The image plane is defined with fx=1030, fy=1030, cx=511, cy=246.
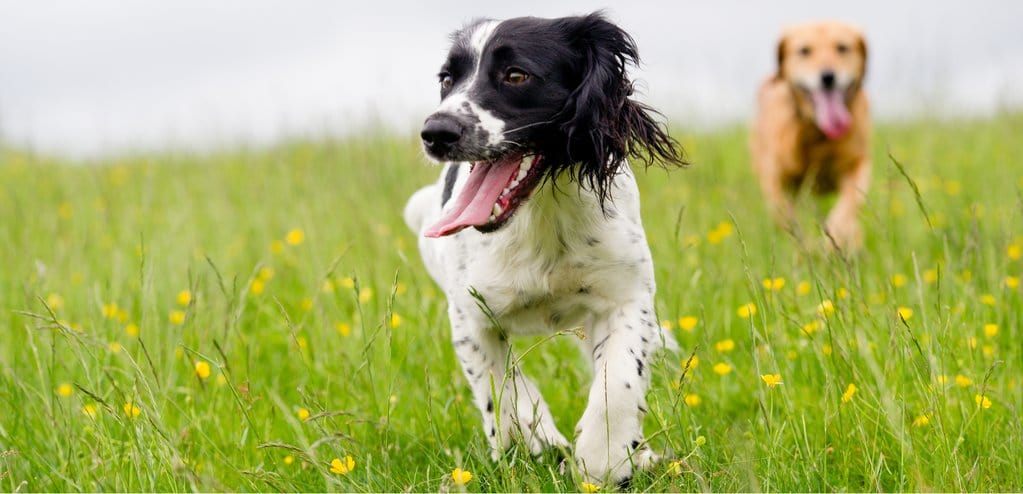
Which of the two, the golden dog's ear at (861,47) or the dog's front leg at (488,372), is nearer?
the dog's front leg at (488,372)

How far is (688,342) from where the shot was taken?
391 centimetres

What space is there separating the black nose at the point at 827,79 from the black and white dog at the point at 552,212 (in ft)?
13.5

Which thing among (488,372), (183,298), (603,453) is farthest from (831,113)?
(603,453)

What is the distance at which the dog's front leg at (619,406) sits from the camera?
8.89ft

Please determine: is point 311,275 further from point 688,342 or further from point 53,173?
point 53,173

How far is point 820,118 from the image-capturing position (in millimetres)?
6812

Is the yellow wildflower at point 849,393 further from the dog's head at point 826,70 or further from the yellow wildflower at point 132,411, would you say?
the dog's head at point 826,70

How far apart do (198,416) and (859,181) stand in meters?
4.83

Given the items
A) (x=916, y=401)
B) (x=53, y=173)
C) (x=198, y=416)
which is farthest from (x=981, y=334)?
(x=53, y=173)

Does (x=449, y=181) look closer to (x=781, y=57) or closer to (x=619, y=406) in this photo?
(x=619, y=406)

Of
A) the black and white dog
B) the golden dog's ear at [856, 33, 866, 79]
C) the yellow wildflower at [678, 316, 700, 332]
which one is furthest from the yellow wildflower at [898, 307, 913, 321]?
the golden dog's ear at [856, 33, 866, 79]

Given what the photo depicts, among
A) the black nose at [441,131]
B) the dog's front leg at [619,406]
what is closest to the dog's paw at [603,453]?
the dog's front leg at [619,406]

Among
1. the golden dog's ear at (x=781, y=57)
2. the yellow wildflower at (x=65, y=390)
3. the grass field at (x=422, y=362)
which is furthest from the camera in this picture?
the golden dog's ear at (x=781, y=57)

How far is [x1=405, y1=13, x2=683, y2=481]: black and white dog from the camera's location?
108 inches
